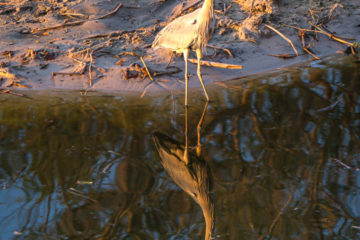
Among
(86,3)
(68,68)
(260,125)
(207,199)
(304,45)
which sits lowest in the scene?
(207,199)

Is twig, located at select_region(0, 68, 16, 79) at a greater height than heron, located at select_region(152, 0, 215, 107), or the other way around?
heron, located at select_region(152, 0, 215, 107)

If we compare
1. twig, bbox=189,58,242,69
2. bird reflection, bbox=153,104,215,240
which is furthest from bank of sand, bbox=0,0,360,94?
bird reflection, bbox=153,104,215,240

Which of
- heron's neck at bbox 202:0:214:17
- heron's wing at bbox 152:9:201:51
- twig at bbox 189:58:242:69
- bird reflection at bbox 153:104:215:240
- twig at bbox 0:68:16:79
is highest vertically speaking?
heron's neck at bbox 202:0:214:17

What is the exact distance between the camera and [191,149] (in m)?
4.66

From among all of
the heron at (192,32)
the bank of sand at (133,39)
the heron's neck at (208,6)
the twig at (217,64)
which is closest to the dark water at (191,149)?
the twig at (217,64)

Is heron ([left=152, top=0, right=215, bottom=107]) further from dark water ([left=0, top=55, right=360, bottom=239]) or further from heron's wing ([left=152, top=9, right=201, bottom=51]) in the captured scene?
dark water ([left=0, top=55, right=360, bottom=239])

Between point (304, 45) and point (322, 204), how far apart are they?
187 inches

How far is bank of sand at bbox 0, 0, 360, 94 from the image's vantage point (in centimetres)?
663

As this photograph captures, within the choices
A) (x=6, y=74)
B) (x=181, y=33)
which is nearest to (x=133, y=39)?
(x=181, y=33)

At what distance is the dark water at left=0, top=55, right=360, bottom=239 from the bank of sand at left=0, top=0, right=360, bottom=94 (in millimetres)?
479

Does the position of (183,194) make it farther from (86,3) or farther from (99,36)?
(86,3)

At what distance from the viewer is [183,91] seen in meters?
6.43

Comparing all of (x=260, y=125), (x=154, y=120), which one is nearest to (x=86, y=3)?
(x=154, y=120)

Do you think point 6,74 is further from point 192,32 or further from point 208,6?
point 208,6
